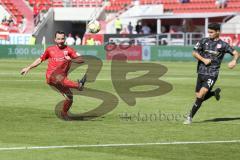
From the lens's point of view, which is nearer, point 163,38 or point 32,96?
point 32,96

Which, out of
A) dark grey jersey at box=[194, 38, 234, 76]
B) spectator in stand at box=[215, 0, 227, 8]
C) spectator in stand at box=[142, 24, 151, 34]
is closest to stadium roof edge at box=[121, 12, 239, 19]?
spectator in stand at box=[142, 24, 151, 34]

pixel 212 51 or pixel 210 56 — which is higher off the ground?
pixel 212 51

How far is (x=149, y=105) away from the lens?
1931 cm

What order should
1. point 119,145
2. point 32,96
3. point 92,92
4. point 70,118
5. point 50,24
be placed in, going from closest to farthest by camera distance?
1. point 119,145
2. point 70,118
3. point 32,96
4. point 92,92
5. point 50,24

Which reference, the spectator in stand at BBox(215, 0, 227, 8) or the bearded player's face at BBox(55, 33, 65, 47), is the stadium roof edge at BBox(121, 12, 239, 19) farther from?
the bearded player's face at BBox(55, 33, 65, 47)

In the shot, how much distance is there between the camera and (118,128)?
46.5 feet

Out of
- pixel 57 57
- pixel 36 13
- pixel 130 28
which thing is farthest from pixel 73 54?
pixel 36 13

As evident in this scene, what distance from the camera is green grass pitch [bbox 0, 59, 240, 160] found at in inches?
434

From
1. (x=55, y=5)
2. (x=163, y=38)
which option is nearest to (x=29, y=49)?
(x=163, y=38)

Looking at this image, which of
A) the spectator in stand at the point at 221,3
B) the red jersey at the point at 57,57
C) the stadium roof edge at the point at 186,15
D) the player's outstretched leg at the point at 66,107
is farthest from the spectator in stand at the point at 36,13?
the red jersey at the point at 57,57

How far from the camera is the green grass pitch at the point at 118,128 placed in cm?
1102

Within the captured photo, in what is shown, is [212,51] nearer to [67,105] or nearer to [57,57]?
[57,57]

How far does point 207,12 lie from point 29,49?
14.8 m

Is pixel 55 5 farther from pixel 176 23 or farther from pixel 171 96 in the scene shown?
pixel 171 96
